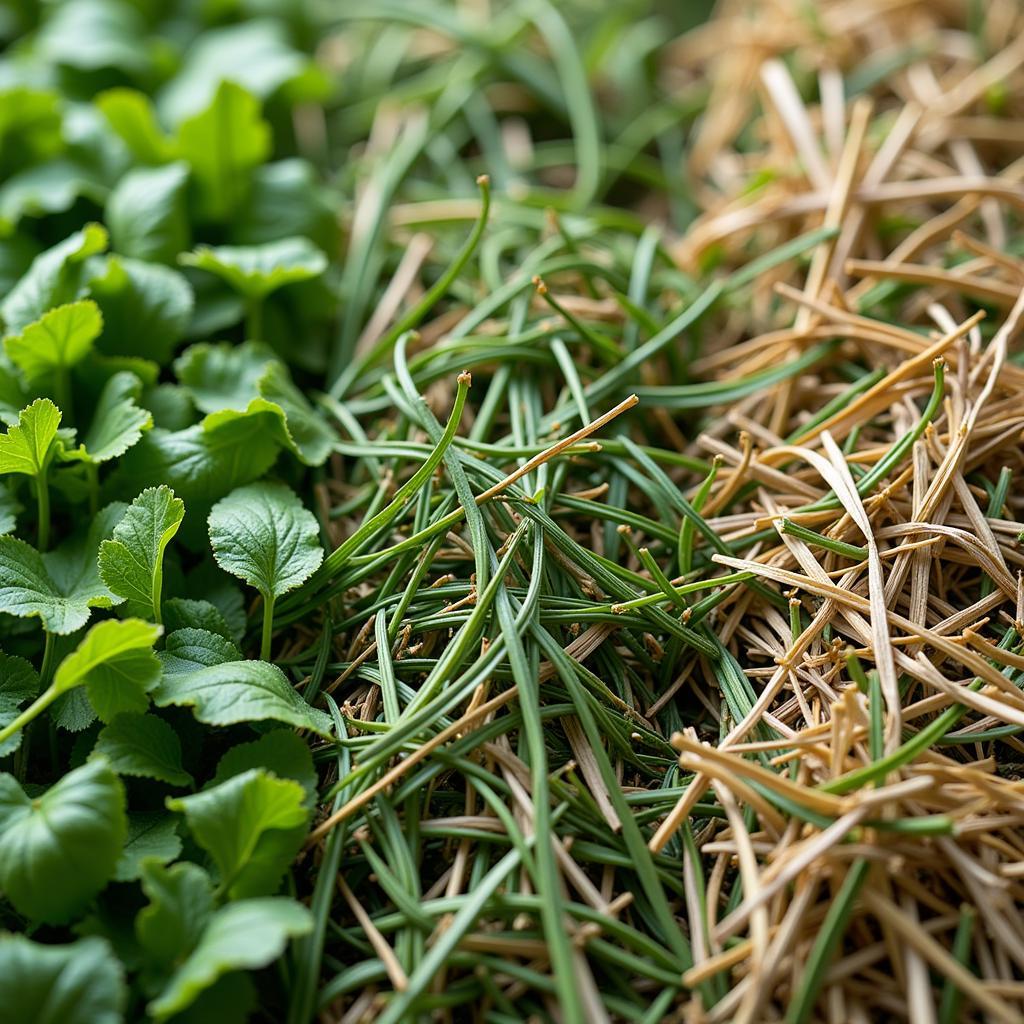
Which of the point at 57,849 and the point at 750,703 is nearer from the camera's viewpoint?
the point at 57,849

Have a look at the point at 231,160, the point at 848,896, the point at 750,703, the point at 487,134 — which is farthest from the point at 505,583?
the point at 487,134

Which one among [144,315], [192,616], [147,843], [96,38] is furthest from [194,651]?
[96,38]

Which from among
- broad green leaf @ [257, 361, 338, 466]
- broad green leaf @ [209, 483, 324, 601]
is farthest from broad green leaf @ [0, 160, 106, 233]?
broad green leaf @ [209, 483, 324, 601]

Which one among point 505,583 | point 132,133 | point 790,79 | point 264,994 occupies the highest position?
point 132,133

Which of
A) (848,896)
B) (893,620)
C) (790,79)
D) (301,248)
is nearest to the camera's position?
(848,896)

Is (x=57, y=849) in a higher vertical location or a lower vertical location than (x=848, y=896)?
higher

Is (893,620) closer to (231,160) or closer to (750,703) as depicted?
(750,703)

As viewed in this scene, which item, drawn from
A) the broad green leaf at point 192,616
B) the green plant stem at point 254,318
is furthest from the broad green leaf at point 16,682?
the green plant stem at point 254,318

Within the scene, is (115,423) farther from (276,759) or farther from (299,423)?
(276,759)
